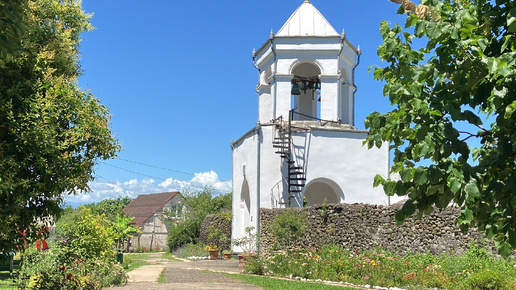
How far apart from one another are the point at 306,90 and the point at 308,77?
825 millimetres

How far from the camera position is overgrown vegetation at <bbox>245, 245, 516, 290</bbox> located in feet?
39.4

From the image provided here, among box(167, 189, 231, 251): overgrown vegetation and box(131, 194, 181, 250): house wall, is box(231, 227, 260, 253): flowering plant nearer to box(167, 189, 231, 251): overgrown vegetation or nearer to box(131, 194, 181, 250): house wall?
box(167, 189, 231, 251): overgrown vegetation

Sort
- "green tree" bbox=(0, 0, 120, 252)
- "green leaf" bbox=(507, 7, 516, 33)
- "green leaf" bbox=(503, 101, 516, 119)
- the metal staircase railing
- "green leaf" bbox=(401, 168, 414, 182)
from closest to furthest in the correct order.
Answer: "green leaf" bbox=(507, 7, 516, 33)
"green leaf" bbox=(503, 101, 516, 119)
"green leaf" bbox=(401, 168, 414, 182)
"green tree" bbox=(0, 0, 120, 252)
the metal staircase railing

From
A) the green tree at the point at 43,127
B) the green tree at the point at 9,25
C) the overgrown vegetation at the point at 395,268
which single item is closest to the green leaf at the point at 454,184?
the green tree at the point at 9,25

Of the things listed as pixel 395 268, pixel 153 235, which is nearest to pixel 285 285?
pixel 395 268

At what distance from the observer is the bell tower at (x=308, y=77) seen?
81.0 feet

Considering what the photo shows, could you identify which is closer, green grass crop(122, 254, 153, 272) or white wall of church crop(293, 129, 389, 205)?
green grass crop(122, 254, 153, 272)

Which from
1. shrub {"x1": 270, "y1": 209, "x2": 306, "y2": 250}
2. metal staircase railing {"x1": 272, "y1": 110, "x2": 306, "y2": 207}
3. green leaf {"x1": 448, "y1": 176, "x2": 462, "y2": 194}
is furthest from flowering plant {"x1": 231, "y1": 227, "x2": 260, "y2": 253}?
green leaf {"x1": 448, "y1": 176, "x2": 462, "y2": 194}

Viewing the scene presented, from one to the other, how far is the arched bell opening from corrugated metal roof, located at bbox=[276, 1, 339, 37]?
1.79m

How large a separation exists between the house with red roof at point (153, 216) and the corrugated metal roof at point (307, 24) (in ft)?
78.3

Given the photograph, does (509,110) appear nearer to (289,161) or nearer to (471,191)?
(471,191)

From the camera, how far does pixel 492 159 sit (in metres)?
4.19

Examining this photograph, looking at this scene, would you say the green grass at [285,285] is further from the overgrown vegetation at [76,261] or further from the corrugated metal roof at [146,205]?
the corrugated metal roof at [146,205]

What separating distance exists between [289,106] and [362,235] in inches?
343
